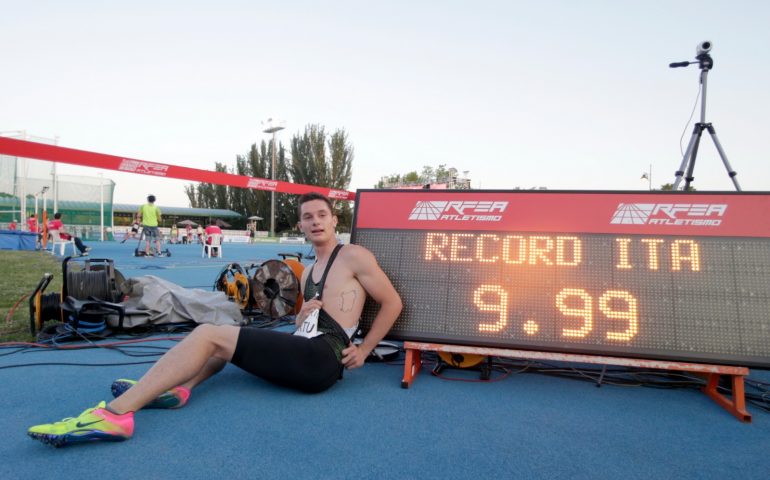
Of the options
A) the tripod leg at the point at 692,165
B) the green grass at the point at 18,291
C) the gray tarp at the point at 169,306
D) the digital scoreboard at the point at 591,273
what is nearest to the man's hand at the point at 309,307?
the digital scoreboard at the point at 591,273

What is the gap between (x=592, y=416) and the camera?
9.52 feet

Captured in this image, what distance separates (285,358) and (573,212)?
241 centimetres

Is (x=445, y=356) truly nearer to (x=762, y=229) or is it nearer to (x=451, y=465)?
(x=451, y=465)

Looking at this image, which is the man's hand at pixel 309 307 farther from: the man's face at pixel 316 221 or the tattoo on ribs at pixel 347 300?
the man's face at pixel 316 221

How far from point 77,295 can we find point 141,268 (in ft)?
25.3

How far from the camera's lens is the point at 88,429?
2.26 metres

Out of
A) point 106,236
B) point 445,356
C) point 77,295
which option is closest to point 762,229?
point 445,356

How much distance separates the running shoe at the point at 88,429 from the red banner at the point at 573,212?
7.52 ft

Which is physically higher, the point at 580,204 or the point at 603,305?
the point at 580,204

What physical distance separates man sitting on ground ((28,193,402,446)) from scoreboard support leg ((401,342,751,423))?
395 mm

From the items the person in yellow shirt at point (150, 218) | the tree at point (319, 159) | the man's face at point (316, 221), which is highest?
the tree at point (319, 159)

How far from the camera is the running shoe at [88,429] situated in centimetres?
221

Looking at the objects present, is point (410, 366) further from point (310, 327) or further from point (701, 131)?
point (701, 131)

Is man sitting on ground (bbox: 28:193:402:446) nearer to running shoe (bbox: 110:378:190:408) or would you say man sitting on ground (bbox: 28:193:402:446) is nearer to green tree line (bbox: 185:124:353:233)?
running shoe (bbox: 110:378:190:408)
